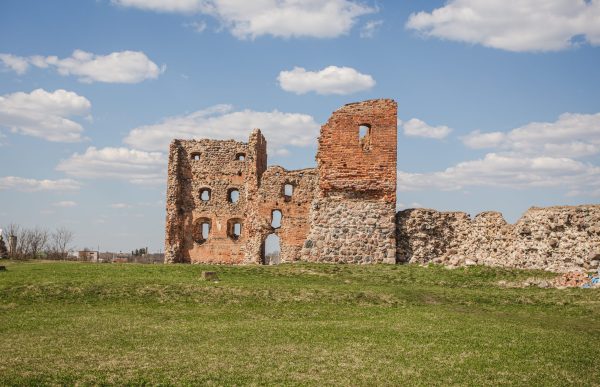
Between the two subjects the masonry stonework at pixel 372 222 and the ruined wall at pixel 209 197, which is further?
the ruined wall at pixel 209 197

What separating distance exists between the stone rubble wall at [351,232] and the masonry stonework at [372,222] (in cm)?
4

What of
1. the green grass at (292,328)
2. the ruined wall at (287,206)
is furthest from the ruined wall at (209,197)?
the green grass at (292,328)

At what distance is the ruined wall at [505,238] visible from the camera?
1930 cm

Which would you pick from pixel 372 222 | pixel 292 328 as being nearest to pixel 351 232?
pixel 372 222

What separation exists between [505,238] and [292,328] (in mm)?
12665

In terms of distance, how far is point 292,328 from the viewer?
36.3 ft

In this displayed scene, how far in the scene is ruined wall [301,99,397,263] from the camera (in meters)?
22.4

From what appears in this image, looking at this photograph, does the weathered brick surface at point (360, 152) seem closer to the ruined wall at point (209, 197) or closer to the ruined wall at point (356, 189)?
the ruined wall at point (356, 189)

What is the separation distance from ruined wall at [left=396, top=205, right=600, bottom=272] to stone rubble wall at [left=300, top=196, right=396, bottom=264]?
2.73 ft

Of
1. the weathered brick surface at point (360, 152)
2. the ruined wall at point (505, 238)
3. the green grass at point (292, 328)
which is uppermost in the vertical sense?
the weathered brick surface at point (360, 152)

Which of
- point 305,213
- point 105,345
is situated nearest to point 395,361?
point 105,345

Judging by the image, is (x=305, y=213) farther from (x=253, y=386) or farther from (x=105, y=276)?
(x=253, y=386)

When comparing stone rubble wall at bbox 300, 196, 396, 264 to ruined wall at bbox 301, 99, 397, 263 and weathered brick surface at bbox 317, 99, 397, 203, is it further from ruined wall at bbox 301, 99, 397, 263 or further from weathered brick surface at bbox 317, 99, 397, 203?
weathered brick surface at bbox 317, 99, 397, 203

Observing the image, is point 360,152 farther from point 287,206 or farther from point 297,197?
point 287,206
